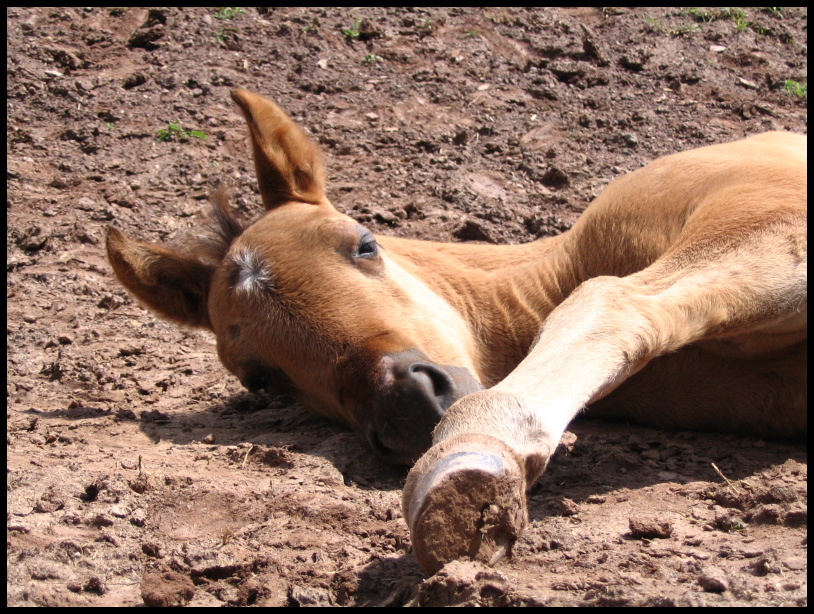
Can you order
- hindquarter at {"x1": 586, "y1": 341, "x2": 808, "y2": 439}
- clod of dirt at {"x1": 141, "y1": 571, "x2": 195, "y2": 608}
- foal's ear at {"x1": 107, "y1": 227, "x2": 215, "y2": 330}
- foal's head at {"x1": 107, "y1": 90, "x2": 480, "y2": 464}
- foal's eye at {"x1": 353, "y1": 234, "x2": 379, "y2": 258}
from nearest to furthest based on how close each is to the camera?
clod of dirt at {"x1": 141, "y1": 571, "x2": 195, "y2": 608}
foal's head at {"x1": 107, "y1": 90, "x2": 480, "y2": 464}
hindquarter at {"x1": 586, "y1": 341, "x2": 808, "y2": 439}
foal's eye at {"x1": 353, "y1": 234, "x2": 379, "y2": 258}
foal's ear at {"x1": 107, "y1": 227, "x2": 215, "y2": 330}

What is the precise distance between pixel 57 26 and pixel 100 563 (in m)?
7.39

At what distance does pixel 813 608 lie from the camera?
2012mm

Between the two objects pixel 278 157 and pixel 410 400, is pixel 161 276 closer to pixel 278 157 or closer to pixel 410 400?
pixel 278 157

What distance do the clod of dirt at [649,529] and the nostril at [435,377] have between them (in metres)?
0.88

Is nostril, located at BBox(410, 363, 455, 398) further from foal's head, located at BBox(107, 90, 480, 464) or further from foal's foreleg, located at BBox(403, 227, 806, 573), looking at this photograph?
foal's foreleg, located at BBox(403, 227, 806, 573)

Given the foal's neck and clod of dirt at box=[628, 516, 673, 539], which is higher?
clod of dirt at box=[628, 516, 673, 539]

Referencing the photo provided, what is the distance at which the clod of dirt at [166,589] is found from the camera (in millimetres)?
2455

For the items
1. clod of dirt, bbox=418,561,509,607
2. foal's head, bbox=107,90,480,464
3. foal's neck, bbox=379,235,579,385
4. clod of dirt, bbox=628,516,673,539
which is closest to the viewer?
clod of dirt, bbox=418,561,509,607

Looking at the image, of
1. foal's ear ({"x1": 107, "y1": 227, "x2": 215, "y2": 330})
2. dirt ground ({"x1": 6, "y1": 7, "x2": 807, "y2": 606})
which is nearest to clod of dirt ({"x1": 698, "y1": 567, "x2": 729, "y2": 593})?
dirt ground ({"x1": 6, "y1": 7, "x2": 807, "y2": 606})

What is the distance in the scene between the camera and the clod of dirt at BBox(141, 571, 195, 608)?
2.46m

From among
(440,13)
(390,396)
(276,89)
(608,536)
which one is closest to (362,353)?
(390,396)

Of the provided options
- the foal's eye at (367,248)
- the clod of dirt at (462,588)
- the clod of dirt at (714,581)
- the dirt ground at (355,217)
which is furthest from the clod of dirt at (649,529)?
the foal's eye at (367,248)

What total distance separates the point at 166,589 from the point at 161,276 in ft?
7.93

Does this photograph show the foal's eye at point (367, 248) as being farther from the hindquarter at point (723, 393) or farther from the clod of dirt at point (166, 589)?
the clod of dirt at point (166, 589)
